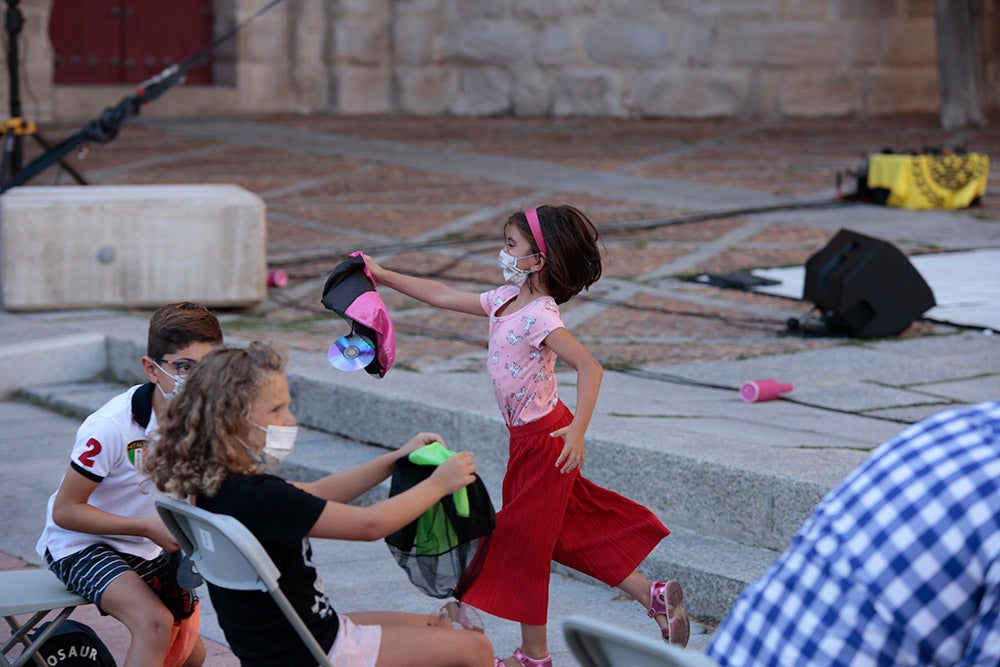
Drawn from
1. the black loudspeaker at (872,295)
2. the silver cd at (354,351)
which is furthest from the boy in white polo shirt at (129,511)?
the black loudspeaker at (872,295)

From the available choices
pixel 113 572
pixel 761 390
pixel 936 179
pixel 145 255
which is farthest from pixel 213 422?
pixel 936 179

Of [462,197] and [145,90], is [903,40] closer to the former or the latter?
[462,197]

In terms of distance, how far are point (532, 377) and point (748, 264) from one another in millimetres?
5276

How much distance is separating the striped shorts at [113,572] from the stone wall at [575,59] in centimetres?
1424

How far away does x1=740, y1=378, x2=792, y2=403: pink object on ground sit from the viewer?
549 centimetres

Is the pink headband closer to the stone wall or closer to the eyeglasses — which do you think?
the eyeglasses

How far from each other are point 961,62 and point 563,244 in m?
12.7

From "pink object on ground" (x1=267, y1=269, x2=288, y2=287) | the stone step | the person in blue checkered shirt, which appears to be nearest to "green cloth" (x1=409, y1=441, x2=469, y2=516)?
the person in blue checkered shirt

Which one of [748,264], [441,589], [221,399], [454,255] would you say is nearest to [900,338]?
[748,264]

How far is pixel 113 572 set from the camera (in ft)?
10.4

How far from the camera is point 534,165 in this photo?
42.7 ft

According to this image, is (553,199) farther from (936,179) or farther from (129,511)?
(129,511)

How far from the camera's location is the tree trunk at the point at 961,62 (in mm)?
14727

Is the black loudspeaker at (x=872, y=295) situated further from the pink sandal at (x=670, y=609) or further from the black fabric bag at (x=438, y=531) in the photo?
the black fabric bag at (x=438, y=531)
